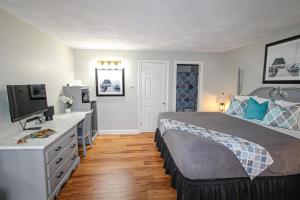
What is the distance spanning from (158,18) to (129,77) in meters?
2.34

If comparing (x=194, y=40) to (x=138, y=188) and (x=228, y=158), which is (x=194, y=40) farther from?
(x=138, y=188)

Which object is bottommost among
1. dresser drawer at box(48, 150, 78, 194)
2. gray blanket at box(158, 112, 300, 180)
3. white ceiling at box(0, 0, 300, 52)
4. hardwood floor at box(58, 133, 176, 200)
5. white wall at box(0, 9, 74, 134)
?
hardwood floor at box(58, 133, 176, 200)

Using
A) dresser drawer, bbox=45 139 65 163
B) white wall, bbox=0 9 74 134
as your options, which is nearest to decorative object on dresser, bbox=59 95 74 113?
white wall, bbox=0 9 74 134

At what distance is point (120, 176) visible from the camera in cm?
251

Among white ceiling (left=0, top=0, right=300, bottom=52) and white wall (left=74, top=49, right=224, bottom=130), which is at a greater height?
white ceiling (left=0, top=0, right=300, bottom=52)

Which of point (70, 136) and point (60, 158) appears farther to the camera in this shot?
point (70, 136)

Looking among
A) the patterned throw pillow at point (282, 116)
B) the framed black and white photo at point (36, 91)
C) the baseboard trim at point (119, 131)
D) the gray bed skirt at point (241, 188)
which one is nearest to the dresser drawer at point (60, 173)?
the framed black and white photo at point (36, 91)

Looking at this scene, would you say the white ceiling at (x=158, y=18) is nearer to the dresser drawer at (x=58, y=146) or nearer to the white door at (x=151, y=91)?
the white door at (x=151, y=91)

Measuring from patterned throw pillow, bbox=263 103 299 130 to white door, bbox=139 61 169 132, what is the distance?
2572 mm

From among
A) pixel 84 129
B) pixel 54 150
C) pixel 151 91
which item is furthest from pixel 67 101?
pixel 151 91

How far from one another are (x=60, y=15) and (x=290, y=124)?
3.54m

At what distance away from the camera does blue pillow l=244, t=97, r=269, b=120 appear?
2.68 m

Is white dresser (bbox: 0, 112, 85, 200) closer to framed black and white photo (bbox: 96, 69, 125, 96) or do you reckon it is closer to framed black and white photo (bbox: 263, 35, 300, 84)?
framed black and white photo (bbox: 96, 69, 125, 96)

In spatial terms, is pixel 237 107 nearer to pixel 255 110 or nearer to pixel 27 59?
pixel 255 110
